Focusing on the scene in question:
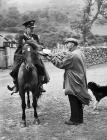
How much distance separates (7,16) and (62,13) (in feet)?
62.2

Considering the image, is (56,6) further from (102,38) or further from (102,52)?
(102,52)

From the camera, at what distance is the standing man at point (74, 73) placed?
787cm

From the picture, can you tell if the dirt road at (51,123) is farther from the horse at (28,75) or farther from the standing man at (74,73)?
the standing man at (74,73)

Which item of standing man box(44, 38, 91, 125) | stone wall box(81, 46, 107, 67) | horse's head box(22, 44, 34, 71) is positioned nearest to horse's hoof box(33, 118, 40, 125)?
standing man box(44, 38, 91, 125)

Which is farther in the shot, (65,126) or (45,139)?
(65,126)

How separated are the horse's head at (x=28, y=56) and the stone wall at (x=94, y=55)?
19386 millimetres

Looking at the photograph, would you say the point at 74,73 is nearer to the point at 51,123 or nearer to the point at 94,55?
the point at 51,123

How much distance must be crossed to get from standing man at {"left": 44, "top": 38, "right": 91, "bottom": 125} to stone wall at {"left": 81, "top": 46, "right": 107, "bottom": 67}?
19199 mm

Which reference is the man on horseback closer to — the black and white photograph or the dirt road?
the black and white photograph

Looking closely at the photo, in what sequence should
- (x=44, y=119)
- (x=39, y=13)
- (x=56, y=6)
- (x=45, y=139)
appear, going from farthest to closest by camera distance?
(x=56, y=6)
(x=39, y=13)
(x=44, y=119)
(x=45, y=139)

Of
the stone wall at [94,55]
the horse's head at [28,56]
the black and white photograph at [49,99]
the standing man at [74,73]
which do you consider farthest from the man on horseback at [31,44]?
the stone wall at [94,55]

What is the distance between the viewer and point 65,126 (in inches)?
315

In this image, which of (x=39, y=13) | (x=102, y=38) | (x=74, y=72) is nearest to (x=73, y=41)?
(x=74, y=72)

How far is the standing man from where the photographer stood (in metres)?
7.87
